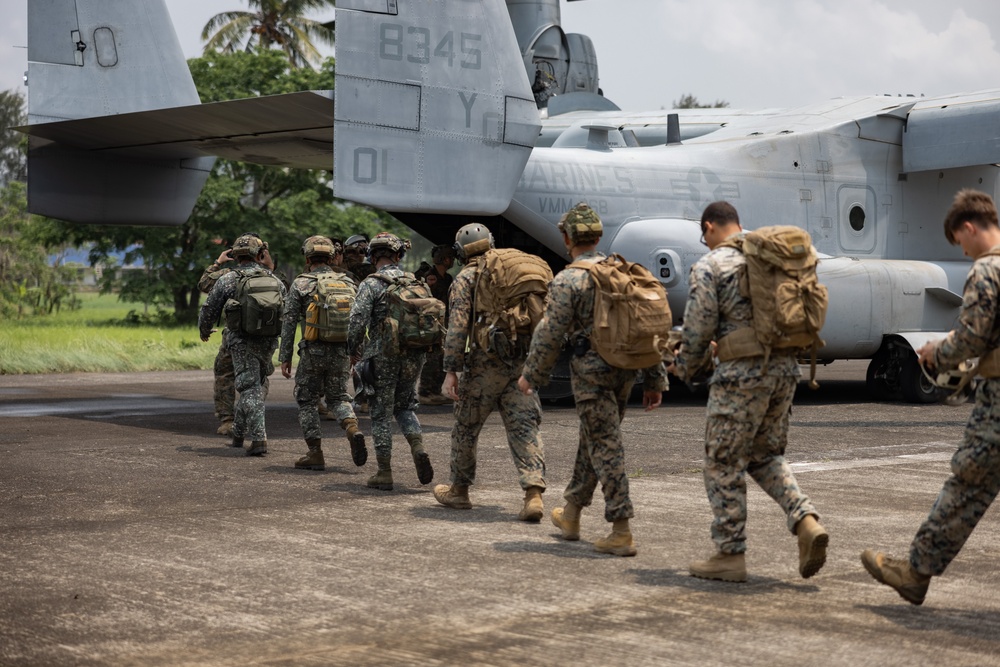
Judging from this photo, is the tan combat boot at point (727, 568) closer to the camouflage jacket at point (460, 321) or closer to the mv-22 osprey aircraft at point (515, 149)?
the camouflage jacket at point (460, 321)

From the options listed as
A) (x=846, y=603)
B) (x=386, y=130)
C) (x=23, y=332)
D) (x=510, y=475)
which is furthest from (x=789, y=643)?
(x=23, y=332)

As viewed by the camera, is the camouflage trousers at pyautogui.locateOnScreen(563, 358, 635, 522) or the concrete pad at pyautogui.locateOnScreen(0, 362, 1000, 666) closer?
the concrete pad at pyautogui.locateOnScreen(0, 362, 1000, 666)

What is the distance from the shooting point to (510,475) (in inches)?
381

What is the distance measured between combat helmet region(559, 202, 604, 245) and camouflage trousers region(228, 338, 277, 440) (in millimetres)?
4219

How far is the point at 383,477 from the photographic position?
8969 millimetres

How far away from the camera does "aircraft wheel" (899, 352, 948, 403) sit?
628 inches

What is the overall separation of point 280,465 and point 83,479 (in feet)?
5.21

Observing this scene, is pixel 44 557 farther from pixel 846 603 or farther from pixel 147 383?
pixel 147 383

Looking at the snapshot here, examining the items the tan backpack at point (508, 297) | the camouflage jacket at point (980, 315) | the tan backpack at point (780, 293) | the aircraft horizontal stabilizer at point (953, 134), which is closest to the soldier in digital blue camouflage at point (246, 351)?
the tan backpack at point (508, 297)

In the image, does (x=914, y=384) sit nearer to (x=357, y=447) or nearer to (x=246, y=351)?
(x=357, y=447)

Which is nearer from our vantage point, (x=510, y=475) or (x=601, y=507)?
(x=601, y=507)

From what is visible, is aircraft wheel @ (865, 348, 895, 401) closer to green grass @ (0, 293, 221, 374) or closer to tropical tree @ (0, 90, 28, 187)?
green grass @ (0, 293, 221, 374)

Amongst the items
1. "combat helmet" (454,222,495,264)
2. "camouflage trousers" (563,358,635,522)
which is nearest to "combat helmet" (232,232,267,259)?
"combat helmet" (454,222,495,264)

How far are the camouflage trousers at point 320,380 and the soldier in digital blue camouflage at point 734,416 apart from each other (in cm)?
440
